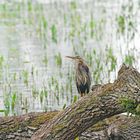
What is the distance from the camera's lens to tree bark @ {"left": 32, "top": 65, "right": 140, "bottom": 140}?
195 inches

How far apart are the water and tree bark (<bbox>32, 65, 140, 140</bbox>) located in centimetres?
216

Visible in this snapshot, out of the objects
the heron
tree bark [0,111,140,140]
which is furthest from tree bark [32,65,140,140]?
the heron

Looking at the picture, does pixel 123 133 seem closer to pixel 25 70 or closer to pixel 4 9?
pixel 25 70

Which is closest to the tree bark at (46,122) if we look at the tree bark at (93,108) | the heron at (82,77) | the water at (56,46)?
the tree bark at (93,108)

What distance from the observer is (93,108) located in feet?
16.3

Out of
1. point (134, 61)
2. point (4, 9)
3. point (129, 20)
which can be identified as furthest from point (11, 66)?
point (4, 9)

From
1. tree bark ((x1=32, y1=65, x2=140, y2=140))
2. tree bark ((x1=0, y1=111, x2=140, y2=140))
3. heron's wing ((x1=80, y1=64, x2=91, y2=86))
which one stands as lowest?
tree bark ((x1=0, y1=111, x2=140, y2=140))

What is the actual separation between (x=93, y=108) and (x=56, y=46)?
23.9ft

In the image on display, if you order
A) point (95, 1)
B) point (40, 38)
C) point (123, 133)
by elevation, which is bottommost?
point (123, 133)

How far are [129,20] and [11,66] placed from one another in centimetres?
484

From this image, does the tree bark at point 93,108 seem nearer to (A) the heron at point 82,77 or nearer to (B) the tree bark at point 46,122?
(B) the tree bark at point 46,122

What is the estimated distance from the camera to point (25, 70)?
10.1 meters

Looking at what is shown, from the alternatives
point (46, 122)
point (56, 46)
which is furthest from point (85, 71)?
point (56, 46)

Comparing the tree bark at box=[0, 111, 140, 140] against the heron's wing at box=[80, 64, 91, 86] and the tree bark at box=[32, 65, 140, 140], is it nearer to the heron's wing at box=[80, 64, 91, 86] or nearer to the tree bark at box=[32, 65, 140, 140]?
the tree bark at box=[32, 65, 140, 140]
